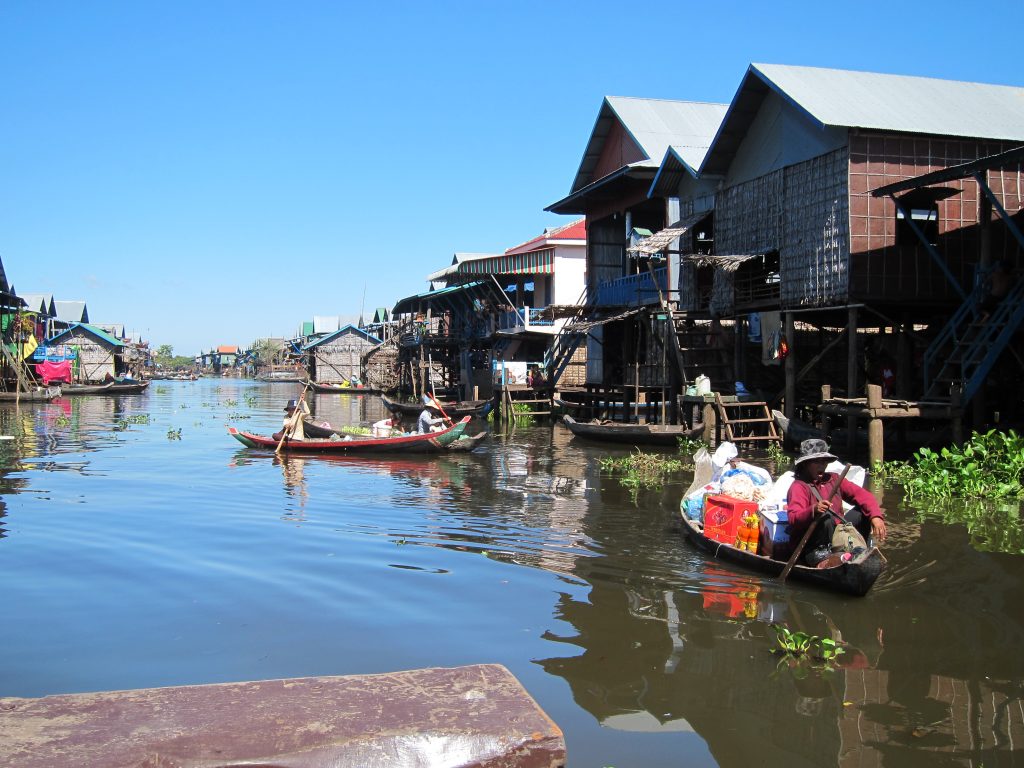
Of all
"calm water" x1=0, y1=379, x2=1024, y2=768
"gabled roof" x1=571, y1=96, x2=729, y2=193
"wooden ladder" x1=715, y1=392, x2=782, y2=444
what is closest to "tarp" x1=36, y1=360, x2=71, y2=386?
"gabled roof" x1=571, y1=96, x2=729, y2=193

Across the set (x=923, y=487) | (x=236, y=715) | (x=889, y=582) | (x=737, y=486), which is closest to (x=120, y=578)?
(x=236, y=715)

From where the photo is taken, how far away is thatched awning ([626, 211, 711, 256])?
18.6m

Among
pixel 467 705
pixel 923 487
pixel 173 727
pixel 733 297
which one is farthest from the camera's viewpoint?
pixel 733 297

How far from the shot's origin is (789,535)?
7.65m

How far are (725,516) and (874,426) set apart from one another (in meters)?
5.83

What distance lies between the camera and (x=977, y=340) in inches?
513

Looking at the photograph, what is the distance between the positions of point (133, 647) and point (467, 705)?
3839 millimetres

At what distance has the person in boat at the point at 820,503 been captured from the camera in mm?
7266

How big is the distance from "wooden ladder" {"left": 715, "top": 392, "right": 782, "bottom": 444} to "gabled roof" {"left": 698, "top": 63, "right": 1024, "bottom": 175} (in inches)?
222

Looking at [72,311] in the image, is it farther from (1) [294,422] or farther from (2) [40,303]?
(1) [294,422]

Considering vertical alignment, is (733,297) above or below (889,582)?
above

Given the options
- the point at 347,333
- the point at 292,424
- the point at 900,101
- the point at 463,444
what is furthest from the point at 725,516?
the point at 347,333

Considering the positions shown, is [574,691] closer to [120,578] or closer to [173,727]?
[173,727]

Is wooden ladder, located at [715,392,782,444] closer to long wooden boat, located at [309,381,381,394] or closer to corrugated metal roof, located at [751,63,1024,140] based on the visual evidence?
corrugated metal roof, located at [751,63,1024,140]
